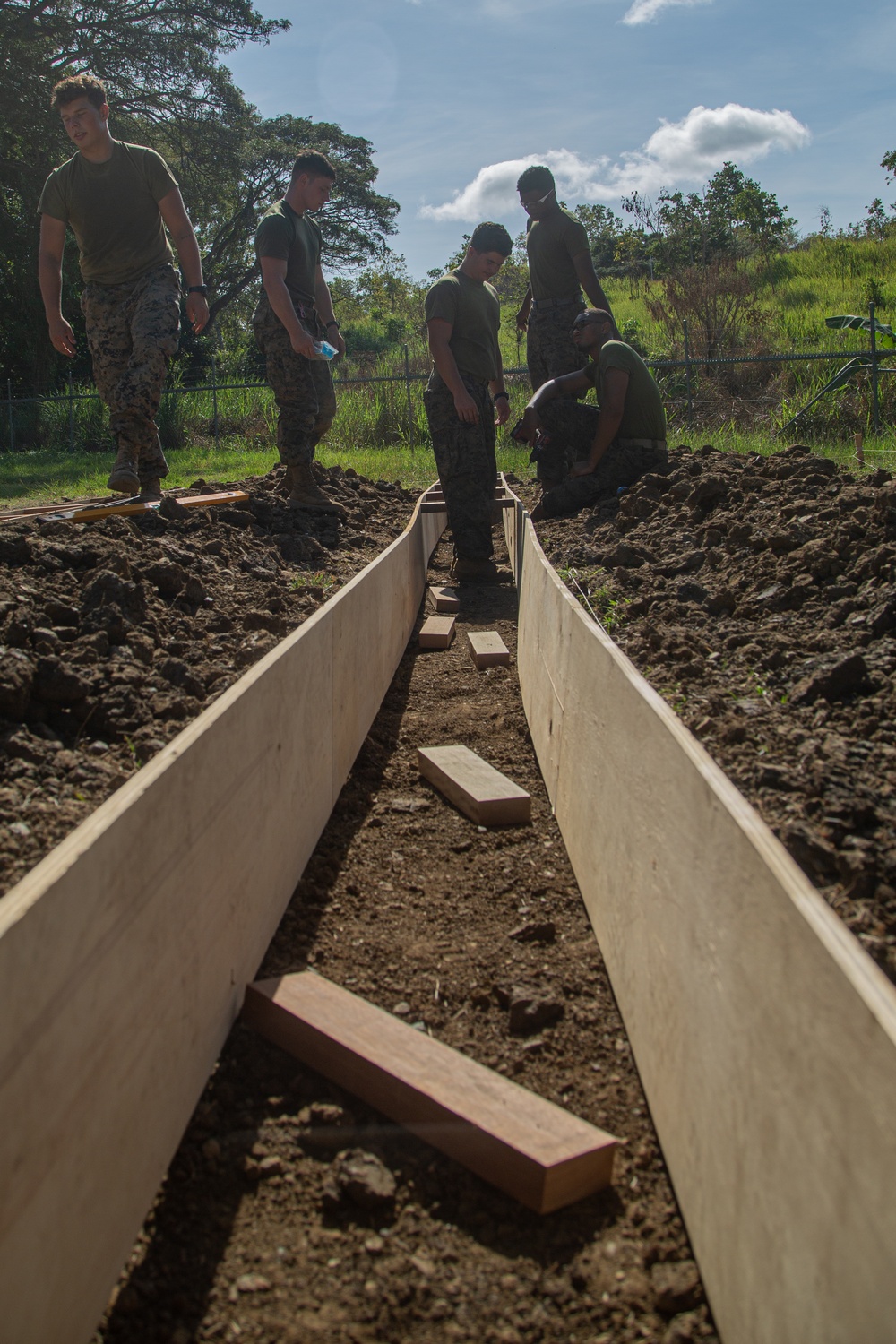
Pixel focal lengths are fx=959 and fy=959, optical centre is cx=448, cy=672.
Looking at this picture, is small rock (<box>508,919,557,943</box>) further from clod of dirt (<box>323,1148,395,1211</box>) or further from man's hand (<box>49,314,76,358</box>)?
man's hand (<box>49,314,76,358</box>)

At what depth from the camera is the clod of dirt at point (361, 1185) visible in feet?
5.63

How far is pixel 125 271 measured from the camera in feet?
17.0

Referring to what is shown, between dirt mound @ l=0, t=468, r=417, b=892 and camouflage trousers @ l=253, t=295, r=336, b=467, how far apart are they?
35.8 inches

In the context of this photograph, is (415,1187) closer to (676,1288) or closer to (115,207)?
(676,1288)

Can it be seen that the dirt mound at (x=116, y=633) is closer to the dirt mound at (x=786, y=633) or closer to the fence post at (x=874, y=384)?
the dirt mound at (x=786, y=633)

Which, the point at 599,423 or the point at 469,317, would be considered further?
the point at 469,317

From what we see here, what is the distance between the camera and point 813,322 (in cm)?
1753

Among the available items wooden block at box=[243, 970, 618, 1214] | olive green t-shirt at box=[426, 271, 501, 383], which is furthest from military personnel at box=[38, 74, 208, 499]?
wooden block at box=[243, 970, 618, 1214]

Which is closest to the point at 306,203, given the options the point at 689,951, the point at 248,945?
the point at 248,945

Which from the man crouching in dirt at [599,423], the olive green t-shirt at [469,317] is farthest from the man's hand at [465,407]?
the man crouching in dirt at [599,423]

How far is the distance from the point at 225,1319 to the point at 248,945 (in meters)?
0.86

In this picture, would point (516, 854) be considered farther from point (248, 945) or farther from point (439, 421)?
point (439, 421)

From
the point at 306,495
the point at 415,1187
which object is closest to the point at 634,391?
the point at 306,495

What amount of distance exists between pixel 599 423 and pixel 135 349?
294 centimetres
